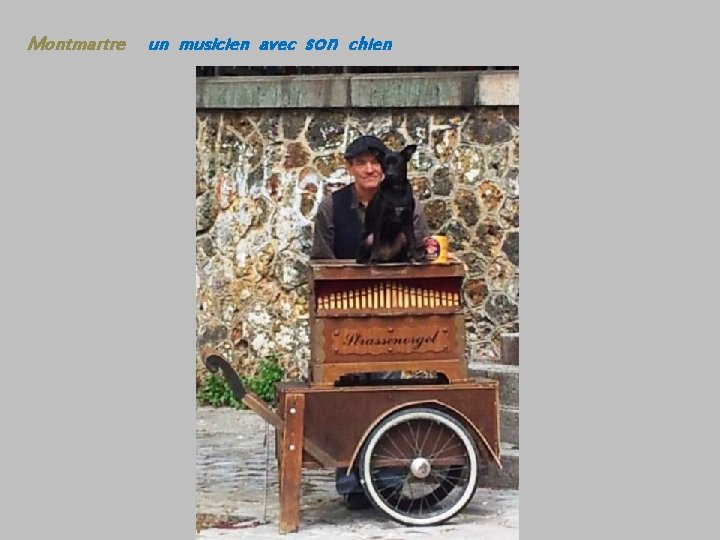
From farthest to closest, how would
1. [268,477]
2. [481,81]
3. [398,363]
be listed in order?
[481,81], [268,477], [398,363]

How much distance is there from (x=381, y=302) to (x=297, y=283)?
3.34 metres

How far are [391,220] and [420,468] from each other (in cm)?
141

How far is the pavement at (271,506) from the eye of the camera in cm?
916

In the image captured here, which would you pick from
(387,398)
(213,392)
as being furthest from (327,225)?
(213,392)

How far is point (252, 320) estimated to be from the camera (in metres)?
12.5

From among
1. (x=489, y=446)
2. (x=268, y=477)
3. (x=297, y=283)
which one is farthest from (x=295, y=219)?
(x=489, y=446)

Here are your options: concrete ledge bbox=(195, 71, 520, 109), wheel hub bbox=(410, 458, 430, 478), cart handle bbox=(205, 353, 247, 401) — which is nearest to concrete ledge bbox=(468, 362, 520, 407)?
wheel hub bbox=(410, 458, 430, 478)

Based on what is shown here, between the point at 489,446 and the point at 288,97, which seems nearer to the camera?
the point at 489,446

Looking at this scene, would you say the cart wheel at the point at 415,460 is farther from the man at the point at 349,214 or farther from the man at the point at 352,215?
the man at the point at 349,214

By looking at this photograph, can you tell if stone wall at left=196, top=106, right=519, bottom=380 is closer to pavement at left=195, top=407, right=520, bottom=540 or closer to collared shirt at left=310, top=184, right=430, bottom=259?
pavement at left=195, top=407, right=520, bottom=540

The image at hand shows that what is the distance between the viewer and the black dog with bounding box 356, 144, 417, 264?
9.16 metres

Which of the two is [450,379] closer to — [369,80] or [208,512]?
[208,512]

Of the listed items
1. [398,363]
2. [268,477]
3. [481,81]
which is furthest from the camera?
[481,81]

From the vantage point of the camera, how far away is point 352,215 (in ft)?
33.2
